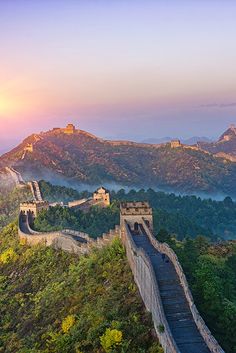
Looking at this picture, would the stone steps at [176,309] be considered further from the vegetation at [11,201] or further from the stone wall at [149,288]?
the vegetation at [11,201]

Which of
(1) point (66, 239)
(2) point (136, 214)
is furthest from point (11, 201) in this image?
(2) point (136, 214)

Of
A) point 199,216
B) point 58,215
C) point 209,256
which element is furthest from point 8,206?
point 209,256

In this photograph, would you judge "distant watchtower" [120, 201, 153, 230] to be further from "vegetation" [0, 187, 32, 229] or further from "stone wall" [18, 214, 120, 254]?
"vegetation" [0, 187, 32, 229]

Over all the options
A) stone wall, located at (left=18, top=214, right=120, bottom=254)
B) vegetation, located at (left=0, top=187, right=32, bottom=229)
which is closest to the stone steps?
stone wall, located at (left=18, top=214, right=120, bottom=254)

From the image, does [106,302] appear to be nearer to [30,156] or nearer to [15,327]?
[15,327]

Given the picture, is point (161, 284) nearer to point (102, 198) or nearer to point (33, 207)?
point (33, 207)
